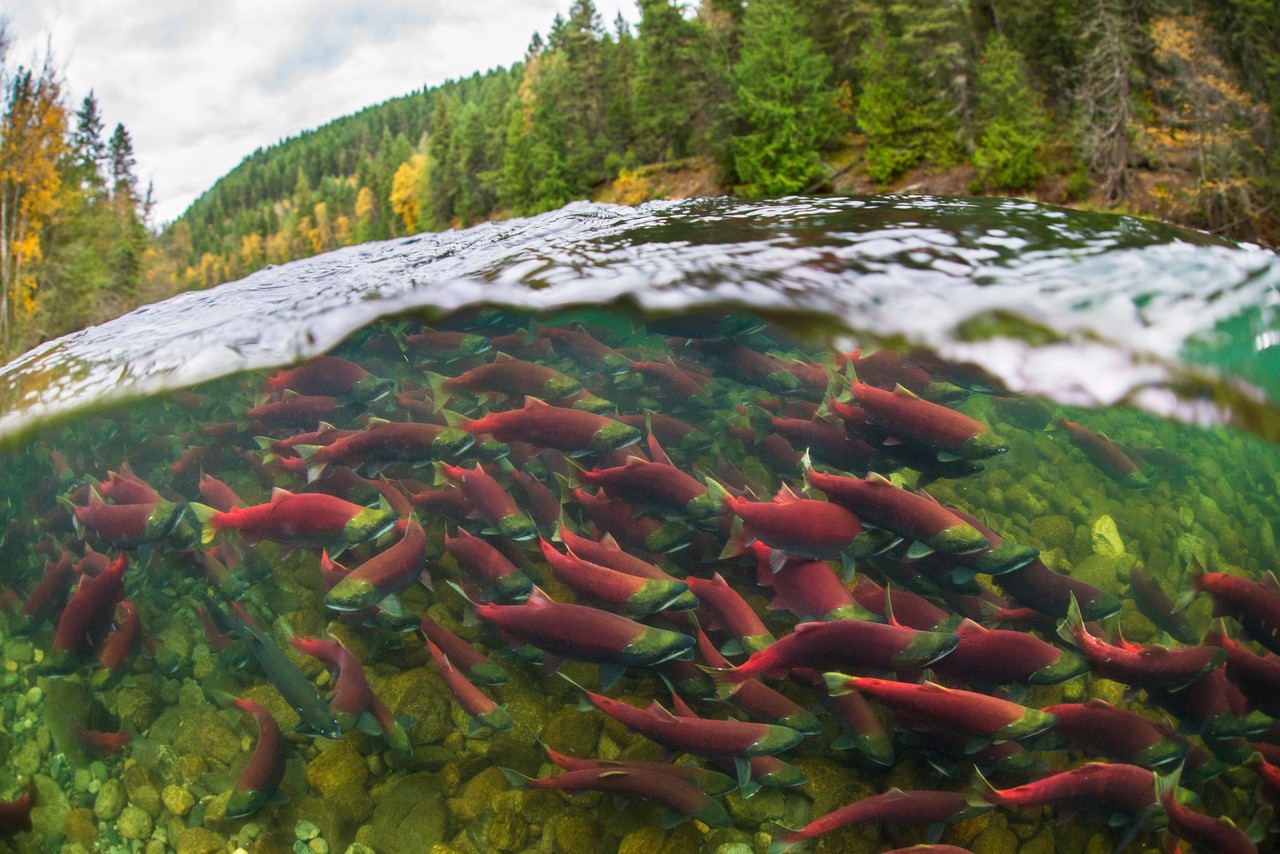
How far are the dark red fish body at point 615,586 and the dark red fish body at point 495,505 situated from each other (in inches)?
14.1

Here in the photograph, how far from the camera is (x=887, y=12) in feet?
131

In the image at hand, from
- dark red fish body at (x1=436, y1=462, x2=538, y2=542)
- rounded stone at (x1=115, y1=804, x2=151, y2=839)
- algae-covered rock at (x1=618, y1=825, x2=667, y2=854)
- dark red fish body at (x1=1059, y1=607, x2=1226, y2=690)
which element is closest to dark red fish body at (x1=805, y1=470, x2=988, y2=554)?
dark red fish body at (x1=1059, y1=607, x2=1226, y2=690)

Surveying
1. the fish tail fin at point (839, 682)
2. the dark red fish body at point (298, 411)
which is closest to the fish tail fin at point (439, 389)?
the dark red fish body at point (298, 411)

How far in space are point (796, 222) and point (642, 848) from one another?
5.14 m

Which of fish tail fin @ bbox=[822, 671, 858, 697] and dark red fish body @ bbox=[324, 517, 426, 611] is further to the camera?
dark red fish body @ bbox=[324, 517, 426, 611]

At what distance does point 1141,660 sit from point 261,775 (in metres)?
3.99

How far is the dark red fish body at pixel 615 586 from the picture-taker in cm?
315

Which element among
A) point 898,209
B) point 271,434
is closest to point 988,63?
point 898,209

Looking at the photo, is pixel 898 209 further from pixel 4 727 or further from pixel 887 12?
pixel 887 12

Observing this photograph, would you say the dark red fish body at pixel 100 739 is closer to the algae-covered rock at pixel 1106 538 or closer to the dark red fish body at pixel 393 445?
Answer: the dark red fish body at pixel 393 445

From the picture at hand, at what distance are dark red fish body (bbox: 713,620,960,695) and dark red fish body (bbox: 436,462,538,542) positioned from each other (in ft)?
3.94

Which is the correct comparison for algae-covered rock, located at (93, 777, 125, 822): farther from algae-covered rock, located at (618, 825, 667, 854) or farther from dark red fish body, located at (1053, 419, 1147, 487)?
dark red fish body, located at (1053, 419, 1147, 487)

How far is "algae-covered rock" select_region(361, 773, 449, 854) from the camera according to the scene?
3.28 meters

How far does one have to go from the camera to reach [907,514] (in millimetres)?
3434
